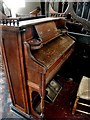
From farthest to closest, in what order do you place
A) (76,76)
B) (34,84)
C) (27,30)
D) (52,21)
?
(76,76) → (52,21) → (34,84) → (27,30)

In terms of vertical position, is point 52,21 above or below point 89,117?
above

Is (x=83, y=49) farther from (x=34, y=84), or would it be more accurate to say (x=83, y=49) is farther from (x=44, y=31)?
(x=34, y=84)

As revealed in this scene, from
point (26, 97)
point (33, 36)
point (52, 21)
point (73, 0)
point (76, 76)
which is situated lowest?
point (76, 76)

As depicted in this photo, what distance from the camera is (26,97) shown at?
1.82m

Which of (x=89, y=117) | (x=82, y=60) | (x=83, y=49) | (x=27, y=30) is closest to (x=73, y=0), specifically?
(x=83, y=49)

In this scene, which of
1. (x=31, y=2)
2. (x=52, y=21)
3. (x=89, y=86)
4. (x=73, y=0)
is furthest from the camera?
(x=31, y=2)

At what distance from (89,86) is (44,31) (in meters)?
1.07

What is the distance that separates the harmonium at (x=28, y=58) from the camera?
143 cm

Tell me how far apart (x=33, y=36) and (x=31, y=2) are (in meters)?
4.30

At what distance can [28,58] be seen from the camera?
1455mm

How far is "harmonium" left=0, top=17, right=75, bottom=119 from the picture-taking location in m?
1.43

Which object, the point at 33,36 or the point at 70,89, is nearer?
the point at 33,36

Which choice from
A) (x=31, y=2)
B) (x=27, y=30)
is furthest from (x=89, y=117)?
(x=31, y=2)

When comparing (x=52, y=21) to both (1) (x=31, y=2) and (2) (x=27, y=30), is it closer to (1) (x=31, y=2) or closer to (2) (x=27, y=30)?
(2) (x=27, y=30)
